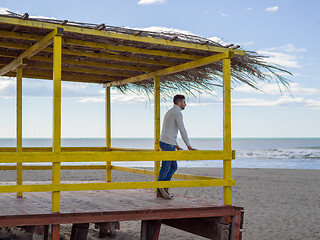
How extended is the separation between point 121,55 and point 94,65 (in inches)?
28.7

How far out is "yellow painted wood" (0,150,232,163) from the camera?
5.55 metres

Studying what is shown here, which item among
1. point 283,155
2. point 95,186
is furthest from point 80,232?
point 283,155

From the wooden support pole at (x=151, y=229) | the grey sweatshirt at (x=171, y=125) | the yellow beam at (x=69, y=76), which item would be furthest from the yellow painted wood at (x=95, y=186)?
the yellow beam at (x=69, y=76)

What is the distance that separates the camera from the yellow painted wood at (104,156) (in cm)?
555

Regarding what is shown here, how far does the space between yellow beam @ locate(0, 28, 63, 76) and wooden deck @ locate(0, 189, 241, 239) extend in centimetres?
219

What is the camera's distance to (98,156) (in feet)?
19.4

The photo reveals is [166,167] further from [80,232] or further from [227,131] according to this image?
[80,232]

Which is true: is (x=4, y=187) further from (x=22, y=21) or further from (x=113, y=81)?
(x=113, y=81)

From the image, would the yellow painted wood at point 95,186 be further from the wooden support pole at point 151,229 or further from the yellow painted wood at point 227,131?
the wooden support pole at point 151,229

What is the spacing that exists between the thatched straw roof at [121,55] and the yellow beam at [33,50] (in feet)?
0.27

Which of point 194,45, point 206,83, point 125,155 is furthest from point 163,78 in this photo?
point 125,155

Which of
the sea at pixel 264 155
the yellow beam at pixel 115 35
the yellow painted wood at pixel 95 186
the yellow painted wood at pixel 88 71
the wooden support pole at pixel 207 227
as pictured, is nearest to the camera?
the yellow painted wood at pixel 95 186

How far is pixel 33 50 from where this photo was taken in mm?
6758

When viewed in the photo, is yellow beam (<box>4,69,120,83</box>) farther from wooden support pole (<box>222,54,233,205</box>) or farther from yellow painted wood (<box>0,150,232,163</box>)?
yellow painted wood (<box>0,150,232,163</box>)
